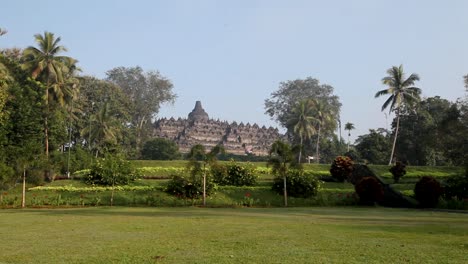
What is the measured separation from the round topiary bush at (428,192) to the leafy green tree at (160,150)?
33951mm

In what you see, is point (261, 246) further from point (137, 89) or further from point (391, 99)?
point (137, 89)

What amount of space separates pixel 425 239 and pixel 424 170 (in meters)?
30.4

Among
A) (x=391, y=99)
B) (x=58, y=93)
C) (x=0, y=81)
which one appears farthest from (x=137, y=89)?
(x=0, y=81)

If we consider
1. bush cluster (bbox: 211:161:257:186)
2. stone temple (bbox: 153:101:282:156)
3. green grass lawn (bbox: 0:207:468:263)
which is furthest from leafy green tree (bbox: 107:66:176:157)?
green grass lawn (bbox: 0:207:468:263)

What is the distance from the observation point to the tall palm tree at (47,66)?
118ft

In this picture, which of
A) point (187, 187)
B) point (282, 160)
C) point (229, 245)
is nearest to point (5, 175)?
point (187, 187)

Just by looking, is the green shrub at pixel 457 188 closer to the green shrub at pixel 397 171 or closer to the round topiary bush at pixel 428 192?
the round topiary bush at pixel 428 192

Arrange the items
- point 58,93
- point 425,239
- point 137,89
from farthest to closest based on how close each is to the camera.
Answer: point 137,89, point 58,93, point 425,239

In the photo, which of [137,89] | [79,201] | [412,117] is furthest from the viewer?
[137,89]

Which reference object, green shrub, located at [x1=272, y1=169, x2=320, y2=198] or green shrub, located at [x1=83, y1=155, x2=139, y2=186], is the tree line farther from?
green shrub, located at [x1=272, y1=169, x2=320, y2=198]

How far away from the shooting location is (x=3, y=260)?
7.03 m

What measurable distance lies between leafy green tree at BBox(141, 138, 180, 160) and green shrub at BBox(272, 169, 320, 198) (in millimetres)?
27746

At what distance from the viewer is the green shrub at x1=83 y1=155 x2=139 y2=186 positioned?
1171 inches

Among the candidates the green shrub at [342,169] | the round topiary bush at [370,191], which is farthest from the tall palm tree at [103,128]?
the round topiary bush at [370,191]
